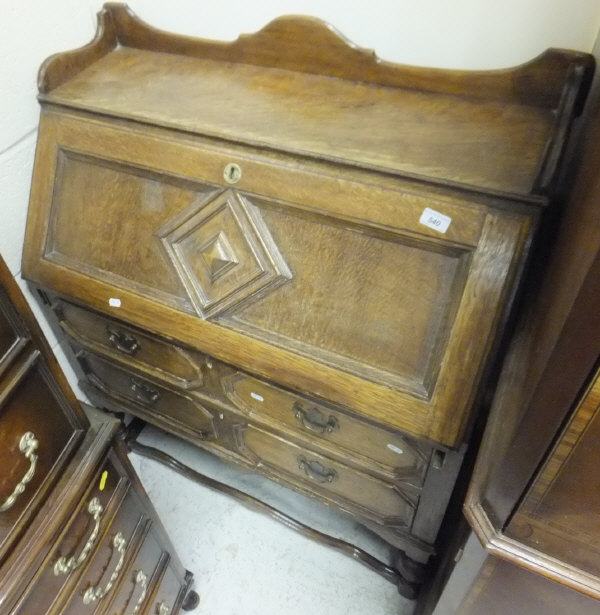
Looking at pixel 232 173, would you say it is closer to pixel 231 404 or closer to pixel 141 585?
pixel 231 404

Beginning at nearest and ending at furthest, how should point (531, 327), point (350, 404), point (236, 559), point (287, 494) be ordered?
point (531, 327) → point (350, 404) → point (236, 559) → point (287, 494)

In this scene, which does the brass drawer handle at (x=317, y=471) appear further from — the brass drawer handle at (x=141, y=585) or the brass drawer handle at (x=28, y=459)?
the brass drawer handle at (x=28, y=459)

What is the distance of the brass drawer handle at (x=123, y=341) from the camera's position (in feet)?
3.50

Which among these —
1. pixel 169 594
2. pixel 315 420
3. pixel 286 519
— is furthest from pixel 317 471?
pixel 169 594

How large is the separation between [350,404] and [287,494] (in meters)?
0.73

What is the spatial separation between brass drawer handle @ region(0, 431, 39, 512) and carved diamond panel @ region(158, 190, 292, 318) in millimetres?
354

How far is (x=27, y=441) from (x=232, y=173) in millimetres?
511

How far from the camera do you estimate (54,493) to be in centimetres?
68

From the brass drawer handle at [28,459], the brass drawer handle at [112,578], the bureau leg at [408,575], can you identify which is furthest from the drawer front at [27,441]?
the bureau leg at [408,575]

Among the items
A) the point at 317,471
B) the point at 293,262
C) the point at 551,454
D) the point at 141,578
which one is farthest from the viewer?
the point at 317,471

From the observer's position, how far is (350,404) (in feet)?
2.69

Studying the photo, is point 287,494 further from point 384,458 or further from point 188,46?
point 188,46

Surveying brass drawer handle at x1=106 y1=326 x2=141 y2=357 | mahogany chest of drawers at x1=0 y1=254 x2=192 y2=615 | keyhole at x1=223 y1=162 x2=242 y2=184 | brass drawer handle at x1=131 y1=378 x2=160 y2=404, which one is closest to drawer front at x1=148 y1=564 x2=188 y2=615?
mahogany chest of drawers at x1=0 y1=254 x2=192 y2=615

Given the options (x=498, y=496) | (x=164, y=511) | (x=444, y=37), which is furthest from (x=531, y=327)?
(x=164, y=511)
